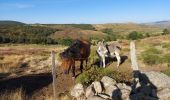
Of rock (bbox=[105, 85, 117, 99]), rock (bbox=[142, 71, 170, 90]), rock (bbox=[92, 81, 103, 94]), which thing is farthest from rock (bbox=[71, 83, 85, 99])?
rock (bbox=[142, 71, 170, 90])

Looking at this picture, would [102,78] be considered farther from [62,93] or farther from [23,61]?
[23,61]

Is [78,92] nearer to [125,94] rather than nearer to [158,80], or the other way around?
[125,94]

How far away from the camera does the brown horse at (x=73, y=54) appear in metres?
17.4

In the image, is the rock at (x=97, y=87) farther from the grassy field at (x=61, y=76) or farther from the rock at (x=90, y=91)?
the grassy field at (x=61, y=76)

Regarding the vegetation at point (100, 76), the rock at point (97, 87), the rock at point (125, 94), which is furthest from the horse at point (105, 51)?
the rock at point (125, 94)

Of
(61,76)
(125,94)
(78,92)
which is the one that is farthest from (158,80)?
(61,76)

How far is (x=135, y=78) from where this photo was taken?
1468 cm

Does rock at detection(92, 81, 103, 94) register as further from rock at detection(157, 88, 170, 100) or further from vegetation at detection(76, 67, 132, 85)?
rock at detection(157, 88, 170, 100)

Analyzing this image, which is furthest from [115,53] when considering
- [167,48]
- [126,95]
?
[167,48]

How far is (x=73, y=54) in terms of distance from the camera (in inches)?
732

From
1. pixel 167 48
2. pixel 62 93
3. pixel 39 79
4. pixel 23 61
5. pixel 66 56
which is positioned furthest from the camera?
pixel 167 48

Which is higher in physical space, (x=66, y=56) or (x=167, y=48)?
(x=66, y=56)

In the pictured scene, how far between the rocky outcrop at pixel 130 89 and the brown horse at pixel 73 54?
2.67 metres

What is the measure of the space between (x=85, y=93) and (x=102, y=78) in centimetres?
98
